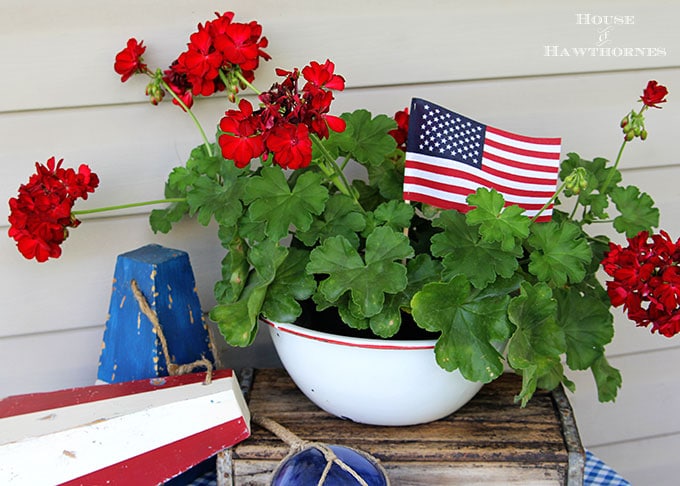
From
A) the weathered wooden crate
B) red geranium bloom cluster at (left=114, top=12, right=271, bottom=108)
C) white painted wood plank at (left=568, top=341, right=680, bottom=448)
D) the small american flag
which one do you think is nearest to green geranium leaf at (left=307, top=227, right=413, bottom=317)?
the small american flag

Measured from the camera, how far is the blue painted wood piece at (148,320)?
111 cm

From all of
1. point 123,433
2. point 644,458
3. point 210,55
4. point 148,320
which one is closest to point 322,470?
point 123,433

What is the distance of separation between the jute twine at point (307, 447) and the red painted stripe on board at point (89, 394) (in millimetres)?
95

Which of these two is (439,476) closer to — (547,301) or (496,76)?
(547,301)

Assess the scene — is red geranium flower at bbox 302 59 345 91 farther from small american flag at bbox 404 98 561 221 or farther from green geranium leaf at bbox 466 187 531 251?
green geranium leaf at bbox 466 187 531 251

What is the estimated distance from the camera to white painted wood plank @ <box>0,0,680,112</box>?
111 centimetres

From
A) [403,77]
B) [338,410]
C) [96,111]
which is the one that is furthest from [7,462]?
[403,77]

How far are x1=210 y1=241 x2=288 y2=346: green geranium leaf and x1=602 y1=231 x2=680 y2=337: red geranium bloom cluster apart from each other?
0.46 meters

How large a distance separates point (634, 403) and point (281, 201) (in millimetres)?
1003

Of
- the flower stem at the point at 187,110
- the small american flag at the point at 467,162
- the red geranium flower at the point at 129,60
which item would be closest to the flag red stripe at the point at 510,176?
the small american flag at the point at 467,162

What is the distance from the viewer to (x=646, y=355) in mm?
1540

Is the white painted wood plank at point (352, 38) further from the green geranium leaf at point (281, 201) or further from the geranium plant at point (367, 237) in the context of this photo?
the green geranium leaf at point (281, 201)

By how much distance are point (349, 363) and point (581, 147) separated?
66cm

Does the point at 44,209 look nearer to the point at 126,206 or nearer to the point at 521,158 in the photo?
the point at 126,206
